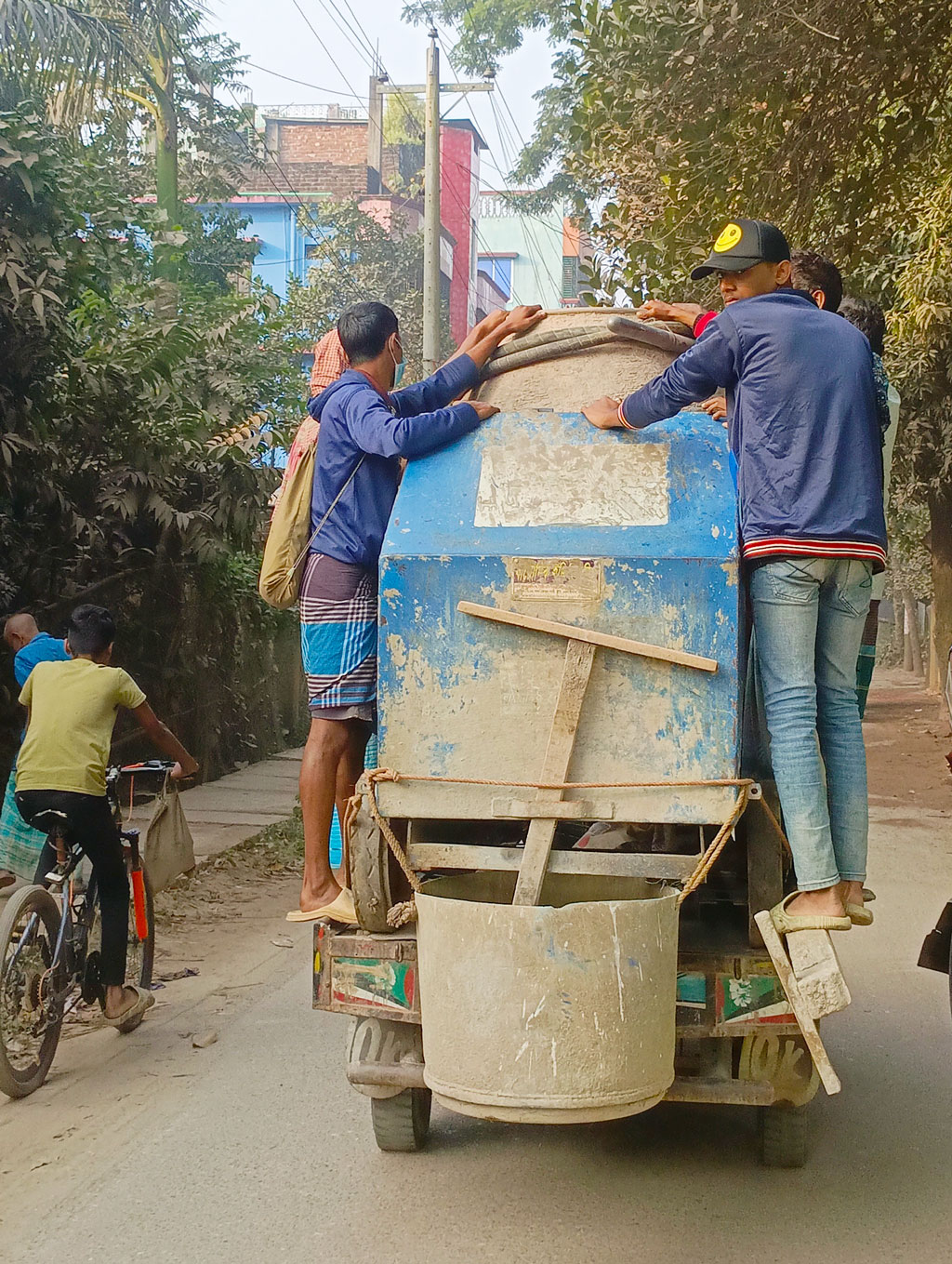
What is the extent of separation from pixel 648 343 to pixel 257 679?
1131 centimetres

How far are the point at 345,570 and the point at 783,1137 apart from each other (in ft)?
7.27

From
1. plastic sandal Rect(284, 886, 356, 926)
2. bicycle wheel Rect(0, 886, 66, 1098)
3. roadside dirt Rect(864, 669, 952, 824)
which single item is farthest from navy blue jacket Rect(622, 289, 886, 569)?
roadside dirt Rect(864, 669, 952, 824)

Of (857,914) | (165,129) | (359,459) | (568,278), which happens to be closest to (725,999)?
(857,914)

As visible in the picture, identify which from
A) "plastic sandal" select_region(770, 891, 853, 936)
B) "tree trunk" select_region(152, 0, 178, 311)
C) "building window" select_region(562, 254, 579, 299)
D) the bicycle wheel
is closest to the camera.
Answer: "plastic sandal" select_region(770, 891, 853, 936)

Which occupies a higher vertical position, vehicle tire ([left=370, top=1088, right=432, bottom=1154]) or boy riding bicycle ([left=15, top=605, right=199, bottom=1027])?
boy riding bicycle ([left=15, top=605, right=199, bottom=1027])

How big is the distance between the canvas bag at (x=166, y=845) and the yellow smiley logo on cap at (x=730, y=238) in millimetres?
3470

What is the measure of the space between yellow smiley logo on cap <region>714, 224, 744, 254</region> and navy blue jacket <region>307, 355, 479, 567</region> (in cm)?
93

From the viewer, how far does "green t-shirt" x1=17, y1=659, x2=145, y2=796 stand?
5.42m

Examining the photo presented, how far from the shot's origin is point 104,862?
5586 mm

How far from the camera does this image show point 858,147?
7.97 metres

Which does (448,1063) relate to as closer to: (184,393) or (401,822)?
(401,822)

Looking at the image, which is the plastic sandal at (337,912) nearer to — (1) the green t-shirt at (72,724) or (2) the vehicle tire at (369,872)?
(2) the vehicle tire at (369,872)

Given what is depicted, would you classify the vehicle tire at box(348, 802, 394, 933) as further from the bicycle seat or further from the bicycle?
the bicycle seat

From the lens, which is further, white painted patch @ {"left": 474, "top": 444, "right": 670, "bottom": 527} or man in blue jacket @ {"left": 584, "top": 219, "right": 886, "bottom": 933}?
white painted patch @ {"left": 474, "top": 444, "right": 670, "bottom": 527}
